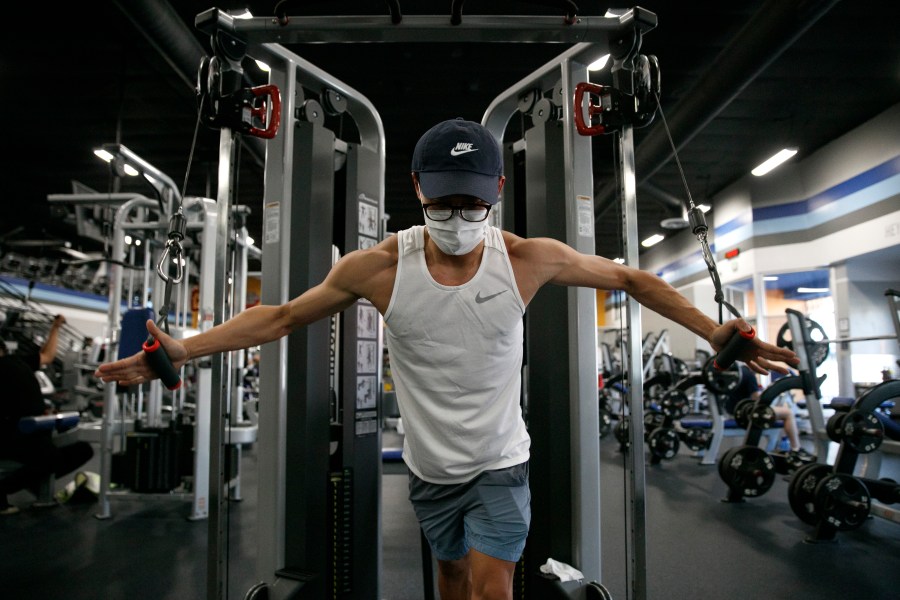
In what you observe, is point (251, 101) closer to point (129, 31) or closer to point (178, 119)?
point (129, 31)

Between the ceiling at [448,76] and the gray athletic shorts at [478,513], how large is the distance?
340 cm

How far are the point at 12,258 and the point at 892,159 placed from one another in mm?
17749

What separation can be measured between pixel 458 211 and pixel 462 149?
0.48 ft

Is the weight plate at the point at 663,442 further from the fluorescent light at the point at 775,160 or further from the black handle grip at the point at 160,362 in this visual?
the black handle grip at the point at 160,362

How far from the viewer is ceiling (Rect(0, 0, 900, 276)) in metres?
4.99

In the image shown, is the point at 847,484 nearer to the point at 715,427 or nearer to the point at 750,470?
the point at 750,470

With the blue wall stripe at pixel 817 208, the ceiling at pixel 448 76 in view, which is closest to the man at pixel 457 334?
the ceiling at pixel 448 76

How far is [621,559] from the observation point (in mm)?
3061

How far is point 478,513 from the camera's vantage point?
1367 millimetres

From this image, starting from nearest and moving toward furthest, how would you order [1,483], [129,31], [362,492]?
[362,492] → [1,483] → [129,31]

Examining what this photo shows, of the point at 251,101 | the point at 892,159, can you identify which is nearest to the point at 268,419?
the point at 251,101

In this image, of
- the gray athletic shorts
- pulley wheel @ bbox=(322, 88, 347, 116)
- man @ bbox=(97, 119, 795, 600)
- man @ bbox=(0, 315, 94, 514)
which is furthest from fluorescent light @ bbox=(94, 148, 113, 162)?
the gray athletic shorts

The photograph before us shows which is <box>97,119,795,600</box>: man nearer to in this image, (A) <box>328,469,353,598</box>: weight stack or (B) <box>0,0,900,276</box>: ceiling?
(A) <box>328,469,353,598</box>: weight stack

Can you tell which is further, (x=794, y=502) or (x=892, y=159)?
(x=892, y=159)
